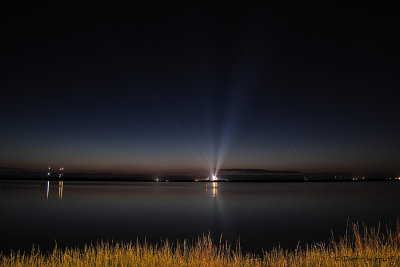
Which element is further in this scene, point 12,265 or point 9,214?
point 9,214

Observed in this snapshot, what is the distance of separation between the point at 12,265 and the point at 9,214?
2405 centimetres

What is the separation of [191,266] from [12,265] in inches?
215

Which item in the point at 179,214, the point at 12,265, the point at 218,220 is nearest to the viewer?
the point at 12,265

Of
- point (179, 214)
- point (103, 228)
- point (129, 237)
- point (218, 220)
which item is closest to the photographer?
point (129, 237)

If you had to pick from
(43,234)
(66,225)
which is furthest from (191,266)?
(66,225)

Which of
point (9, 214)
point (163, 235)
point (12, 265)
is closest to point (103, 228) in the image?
point (163, 235)

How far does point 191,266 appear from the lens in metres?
9.80

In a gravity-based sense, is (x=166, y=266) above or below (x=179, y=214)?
above

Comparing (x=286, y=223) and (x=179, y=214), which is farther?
(x=179, y=214)

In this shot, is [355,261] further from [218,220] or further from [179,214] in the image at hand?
[179,214]

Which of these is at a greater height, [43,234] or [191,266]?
[191,266]

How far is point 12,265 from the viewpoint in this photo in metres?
9.60

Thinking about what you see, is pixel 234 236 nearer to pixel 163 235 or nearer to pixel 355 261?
pixel 163 235

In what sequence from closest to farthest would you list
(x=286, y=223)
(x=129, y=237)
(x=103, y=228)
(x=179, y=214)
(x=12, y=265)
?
(x=12, y=265)
(x=129, y=237)
(x=103, y=228)
(x=286, y=223)
(x=179, y=214)
